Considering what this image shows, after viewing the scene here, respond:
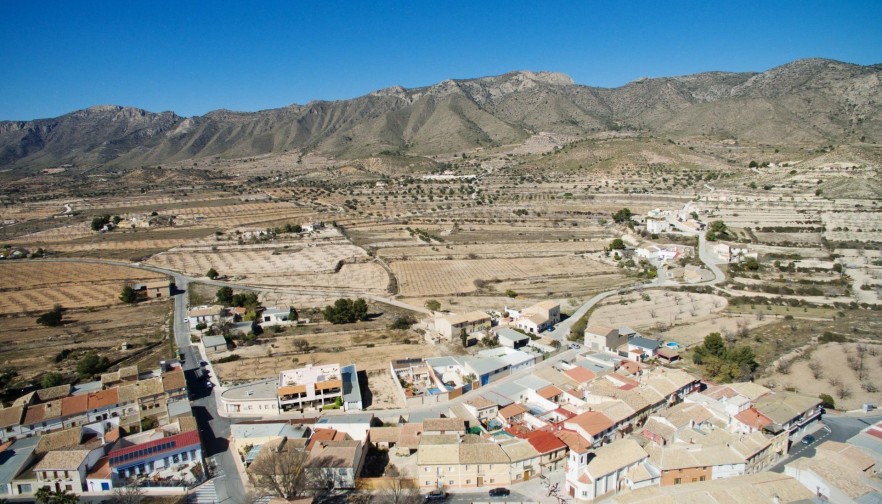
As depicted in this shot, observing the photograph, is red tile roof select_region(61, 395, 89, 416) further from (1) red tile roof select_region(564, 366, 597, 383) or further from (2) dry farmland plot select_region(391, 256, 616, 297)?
(2) dry farmland plot select_region(391, 256, 616, 297)

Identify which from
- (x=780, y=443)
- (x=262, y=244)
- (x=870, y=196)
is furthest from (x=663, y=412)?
(x=870, y=196)

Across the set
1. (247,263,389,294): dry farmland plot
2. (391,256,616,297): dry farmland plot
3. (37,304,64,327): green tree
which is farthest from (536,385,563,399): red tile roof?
(37,304,64,327): green tree

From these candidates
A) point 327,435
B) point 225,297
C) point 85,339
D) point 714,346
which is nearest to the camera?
point 327,435

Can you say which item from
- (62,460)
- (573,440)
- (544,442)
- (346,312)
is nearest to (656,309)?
(573,440)

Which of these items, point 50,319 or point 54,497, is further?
point 50,319

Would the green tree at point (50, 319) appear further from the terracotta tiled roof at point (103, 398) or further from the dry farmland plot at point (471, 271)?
the dry farmland plot at point (471, 271)

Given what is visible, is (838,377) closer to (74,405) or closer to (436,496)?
(436,496)

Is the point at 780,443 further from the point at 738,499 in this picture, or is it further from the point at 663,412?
the point at 738,499

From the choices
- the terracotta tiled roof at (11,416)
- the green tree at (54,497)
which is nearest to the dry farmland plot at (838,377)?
the green tree at (54,497)
